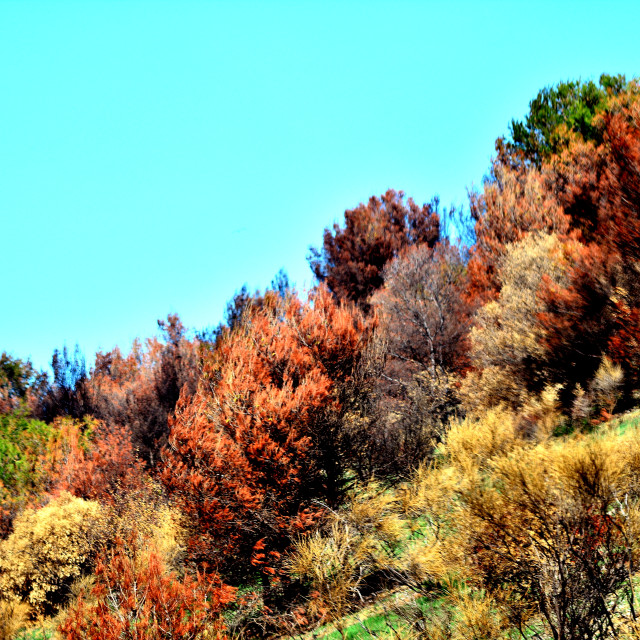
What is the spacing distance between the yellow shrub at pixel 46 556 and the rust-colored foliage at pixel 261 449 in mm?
3181

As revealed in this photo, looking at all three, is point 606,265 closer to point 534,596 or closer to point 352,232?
point 534,596

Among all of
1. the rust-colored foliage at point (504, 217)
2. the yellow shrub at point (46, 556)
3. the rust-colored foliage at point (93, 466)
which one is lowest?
the yellow shrub at point (46, 556)

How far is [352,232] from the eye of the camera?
123ft

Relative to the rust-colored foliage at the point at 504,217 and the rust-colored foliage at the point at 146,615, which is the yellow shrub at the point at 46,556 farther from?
the rust-colored foliage at the point at 504,217

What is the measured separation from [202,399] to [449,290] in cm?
1451

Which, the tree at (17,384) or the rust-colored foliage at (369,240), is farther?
the rust-colored foliage at (369,240)

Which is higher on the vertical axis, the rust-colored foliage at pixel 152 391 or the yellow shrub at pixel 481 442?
the rust-colored foliage at pixel 152 391

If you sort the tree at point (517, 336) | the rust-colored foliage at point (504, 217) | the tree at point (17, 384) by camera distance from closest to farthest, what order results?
1. the tree at point (517, 336)
2. the rust-colored foliage at point (504, 217)
3. the tree at point (17, 384)

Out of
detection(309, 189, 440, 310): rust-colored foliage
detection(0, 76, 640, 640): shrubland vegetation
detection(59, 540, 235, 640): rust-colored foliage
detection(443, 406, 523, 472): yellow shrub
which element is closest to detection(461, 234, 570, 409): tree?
detection(0, 76, 640, 640): shrubland vegetation

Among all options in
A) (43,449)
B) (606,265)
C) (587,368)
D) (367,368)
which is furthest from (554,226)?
(43,449)

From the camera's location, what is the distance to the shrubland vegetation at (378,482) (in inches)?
260

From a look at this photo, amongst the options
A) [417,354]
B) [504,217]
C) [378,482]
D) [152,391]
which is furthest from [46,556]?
[504,217]

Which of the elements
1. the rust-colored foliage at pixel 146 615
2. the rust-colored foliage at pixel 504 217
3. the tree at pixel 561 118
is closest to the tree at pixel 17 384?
the rust-colored foliage at pixel 146 615

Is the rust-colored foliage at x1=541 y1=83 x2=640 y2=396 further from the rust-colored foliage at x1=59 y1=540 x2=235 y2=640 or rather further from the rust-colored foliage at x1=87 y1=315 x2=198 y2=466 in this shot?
the rust-colored foliage at x1=87 y1=315 x2=198 y2=466
